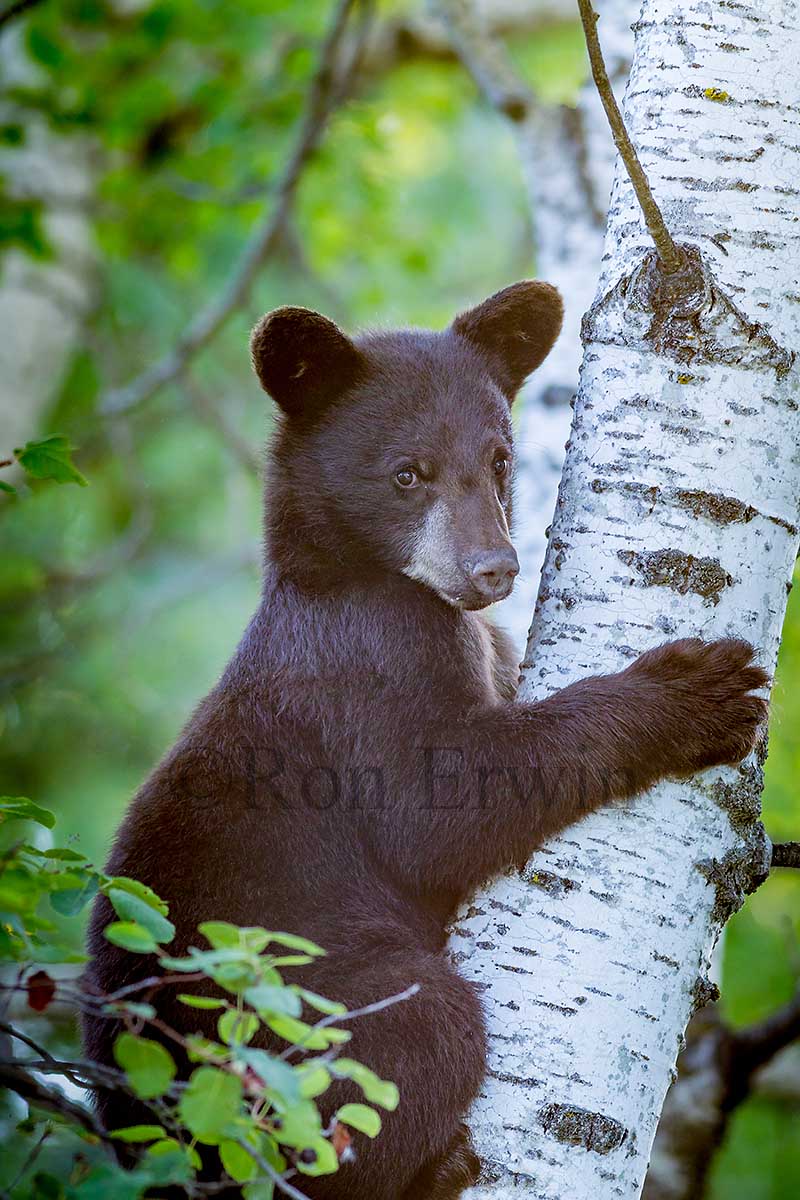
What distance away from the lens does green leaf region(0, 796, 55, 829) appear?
2.11m

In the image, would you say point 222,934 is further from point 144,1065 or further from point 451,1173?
point 451,1173

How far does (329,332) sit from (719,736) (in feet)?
5.05

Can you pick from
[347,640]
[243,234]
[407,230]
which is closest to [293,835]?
[347,640]

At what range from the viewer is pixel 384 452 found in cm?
351

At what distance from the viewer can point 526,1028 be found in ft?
8.16

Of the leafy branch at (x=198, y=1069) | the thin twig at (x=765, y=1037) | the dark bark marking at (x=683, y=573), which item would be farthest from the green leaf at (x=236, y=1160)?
the thin twig at (x=765, y=1037)

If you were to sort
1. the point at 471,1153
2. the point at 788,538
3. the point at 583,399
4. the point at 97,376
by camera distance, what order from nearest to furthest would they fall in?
the point at 471,1153
the point at 788,538
the point at 583,399
the point at 97,376

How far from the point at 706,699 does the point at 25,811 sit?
59.3 inches

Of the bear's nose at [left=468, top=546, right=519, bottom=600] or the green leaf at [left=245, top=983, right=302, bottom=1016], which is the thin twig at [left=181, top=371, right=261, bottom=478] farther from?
the green leaf at [left=245, top=983, right=302, bottom=1016]

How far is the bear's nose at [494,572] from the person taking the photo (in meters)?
3.14

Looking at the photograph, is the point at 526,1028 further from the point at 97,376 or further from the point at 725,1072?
the point at 97,376

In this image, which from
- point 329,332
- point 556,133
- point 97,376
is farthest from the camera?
point 97,376

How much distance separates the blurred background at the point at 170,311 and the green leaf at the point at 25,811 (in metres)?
2.64

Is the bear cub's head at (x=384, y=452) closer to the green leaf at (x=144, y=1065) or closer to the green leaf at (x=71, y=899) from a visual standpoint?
the green leaf at (x=71, y=899)
